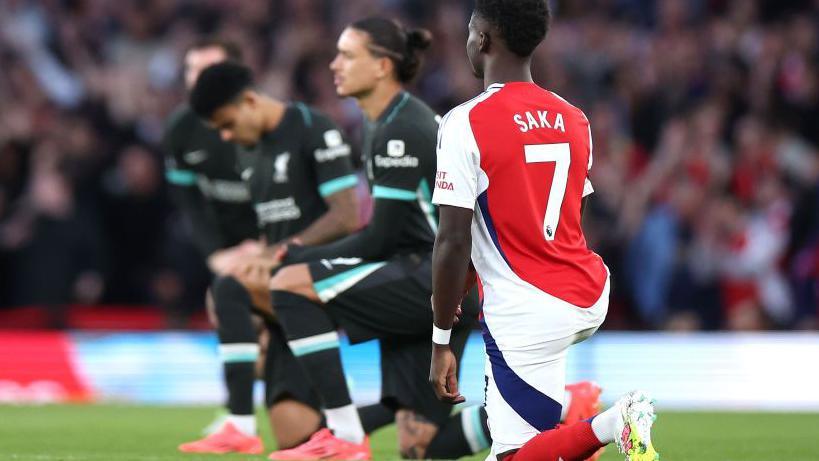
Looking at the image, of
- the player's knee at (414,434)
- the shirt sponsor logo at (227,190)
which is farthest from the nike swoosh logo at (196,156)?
the player's knee at (414,434)

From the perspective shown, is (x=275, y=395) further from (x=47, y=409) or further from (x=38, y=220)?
(x=38, y=220)

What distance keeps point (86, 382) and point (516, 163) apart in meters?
8.84

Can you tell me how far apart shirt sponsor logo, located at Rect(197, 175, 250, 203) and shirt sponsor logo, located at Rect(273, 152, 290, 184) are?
1637mm

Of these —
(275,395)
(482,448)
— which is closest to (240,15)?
(275,395)

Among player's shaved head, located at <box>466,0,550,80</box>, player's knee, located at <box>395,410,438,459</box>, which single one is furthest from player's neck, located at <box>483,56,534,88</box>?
player's knee, located at <box>395,410,438,459</box>

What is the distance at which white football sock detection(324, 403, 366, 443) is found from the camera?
6.76 metres

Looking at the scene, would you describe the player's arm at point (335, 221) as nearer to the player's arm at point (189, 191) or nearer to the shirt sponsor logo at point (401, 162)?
the shirt sponsor logo at point (401, 162)

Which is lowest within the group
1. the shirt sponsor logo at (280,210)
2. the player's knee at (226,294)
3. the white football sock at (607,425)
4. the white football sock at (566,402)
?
the white football sock at (566,402)

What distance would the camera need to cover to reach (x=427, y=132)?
6.84 meters

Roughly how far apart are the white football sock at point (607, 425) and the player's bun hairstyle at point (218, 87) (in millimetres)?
3303

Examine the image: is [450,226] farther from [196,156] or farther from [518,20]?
[196,156]

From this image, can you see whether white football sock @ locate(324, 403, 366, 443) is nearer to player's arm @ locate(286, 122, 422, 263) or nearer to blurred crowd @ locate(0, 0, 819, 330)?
player's arm @ locate(286, 122, 422, 263)

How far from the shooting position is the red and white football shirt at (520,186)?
512 centimetres

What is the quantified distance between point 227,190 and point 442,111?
5908 mm
